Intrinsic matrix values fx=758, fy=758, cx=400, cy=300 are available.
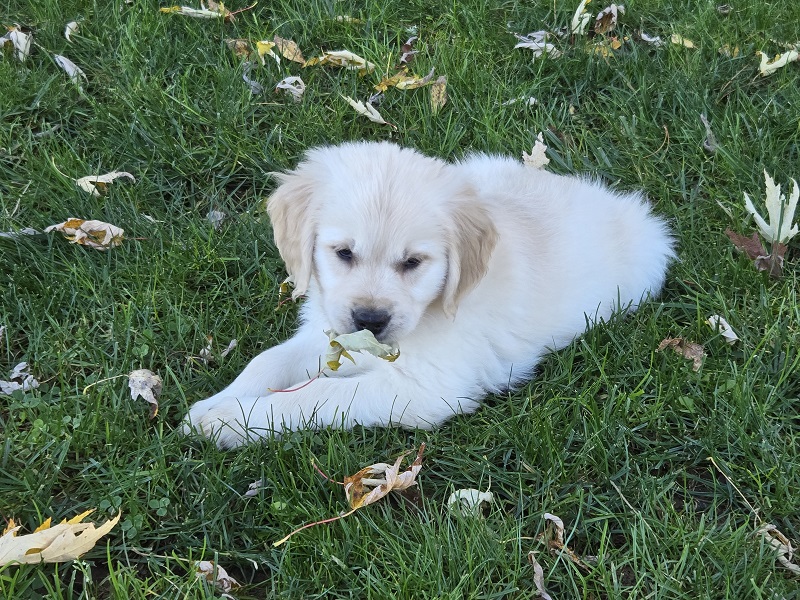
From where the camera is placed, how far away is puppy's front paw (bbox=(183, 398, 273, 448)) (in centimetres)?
237

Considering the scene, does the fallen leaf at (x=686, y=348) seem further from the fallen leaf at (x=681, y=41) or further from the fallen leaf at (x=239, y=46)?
the fallen leaf at (x=239, y=46)

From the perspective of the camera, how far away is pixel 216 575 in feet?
6.48

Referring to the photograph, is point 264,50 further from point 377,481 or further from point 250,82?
point 377,481

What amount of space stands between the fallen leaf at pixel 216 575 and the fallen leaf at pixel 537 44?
3104mm

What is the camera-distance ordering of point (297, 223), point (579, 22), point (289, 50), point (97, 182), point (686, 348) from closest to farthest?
point (297, 223) → point (686, 348) → point (97, 182) → point (289, 50) → point (579, 22)

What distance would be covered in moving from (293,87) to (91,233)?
1.33 meters

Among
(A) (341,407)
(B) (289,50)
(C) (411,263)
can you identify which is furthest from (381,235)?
(B) (289,50)

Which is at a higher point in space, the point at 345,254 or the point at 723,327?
the point at 345,254

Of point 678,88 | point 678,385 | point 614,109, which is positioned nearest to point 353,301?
point 678,385

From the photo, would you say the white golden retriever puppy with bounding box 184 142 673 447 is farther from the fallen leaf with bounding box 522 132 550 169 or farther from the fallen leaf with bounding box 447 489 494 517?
the fallen leaf with bounding box 522 132 550 169

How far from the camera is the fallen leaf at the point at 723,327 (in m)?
2.71

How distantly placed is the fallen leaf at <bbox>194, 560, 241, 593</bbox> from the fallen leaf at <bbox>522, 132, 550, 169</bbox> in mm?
2340

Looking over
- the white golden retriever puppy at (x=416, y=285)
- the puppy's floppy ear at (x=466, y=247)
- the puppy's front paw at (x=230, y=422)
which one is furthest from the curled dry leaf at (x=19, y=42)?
the puppy's floppy ear at (x=466, y=247)

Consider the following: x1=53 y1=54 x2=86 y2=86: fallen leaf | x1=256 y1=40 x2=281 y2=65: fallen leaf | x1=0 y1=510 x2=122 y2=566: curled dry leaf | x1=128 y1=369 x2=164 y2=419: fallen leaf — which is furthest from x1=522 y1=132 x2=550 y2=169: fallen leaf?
x1=0 y1=510 x2=122 y2=566: curled dry leaf
